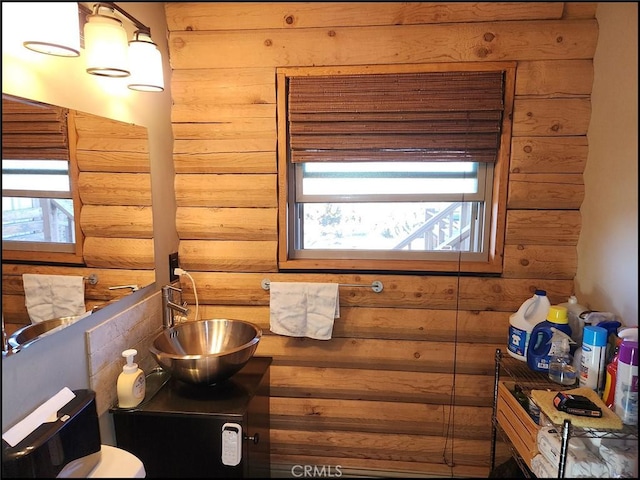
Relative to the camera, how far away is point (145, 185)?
1.69 metres

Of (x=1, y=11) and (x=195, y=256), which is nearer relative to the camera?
(x=1, y=11)

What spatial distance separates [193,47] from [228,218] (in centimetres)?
81

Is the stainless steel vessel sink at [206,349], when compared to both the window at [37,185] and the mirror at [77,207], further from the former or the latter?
the window at [37,185]

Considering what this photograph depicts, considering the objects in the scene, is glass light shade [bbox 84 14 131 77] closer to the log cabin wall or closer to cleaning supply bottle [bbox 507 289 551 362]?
the log cabin wall

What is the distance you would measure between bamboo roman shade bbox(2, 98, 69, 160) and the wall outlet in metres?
0.79

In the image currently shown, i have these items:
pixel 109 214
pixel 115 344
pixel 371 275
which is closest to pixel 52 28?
pixel 109 214

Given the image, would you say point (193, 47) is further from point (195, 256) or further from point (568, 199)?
point (568, 199)

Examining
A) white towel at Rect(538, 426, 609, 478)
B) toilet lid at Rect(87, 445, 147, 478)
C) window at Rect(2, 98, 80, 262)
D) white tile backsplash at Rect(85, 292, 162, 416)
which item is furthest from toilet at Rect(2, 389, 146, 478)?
white towel at Rect(538, 426, 609, 478)

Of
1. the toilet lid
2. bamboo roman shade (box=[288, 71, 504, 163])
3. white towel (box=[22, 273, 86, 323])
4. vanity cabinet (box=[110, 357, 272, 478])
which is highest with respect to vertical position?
bamboo roman shade (box=[288, 71, 504, 163])

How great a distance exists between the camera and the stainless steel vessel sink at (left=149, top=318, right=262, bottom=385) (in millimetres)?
1440

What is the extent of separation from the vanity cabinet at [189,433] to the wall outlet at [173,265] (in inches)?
23.4

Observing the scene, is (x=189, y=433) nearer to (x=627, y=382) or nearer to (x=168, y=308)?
(x=168, y=308)

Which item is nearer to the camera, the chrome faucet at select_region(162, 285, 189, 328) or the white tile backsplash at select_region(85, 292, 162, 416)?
the white tile backsplash at select_region(85, 292, 162, 416)

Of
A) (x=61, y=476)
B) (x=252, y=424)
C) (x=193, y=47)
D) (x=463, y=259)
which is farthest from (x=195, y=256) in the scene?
(x=463, y=259)
